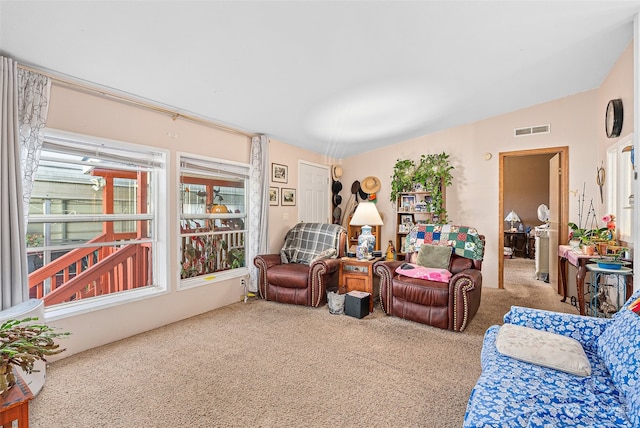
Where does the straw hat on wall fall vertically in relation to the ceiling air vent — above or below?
below

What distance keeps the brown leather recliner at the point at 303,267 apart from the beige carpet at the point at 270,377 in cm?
53

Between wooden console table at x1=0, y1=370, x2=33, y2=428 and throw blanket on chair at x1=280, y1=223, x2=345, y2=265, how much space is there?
3208 mm

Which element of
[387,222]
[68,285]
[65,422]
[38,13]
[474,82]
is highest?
[474,82]

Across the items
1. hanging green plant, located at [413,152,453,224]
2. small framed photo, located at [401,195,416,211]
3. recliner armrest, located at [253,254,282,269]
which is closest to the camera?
recliner armrest, located at [253,254,282,269]

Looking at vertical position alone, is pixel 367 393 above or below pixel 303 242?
below

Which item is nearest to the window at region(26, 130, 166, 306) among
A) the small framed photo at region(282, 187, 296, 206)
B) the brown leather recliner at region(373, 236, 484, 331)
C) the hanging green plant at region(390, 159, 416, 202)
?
the small framed photo at region(282, 187, 296, 206)

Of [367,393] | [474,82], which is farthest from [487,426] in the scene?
[474,82]

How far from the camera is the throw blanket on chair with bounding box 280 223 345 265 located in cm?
442

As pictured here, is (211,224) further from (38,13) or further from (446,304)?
(446,304)

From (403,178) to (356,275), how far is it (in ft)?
7.21

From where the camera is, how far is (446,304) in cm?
313

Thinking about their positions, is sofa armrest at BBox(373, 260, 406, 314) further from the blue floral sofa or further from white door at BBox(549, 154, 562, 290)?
white door at BBox(549, 154, 562, 290)

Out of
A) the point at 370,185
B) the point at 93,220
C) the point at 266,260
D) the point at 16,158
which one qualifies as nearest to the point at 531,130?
the point at 370,185

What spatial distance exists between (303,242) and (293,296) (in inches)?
34.8
